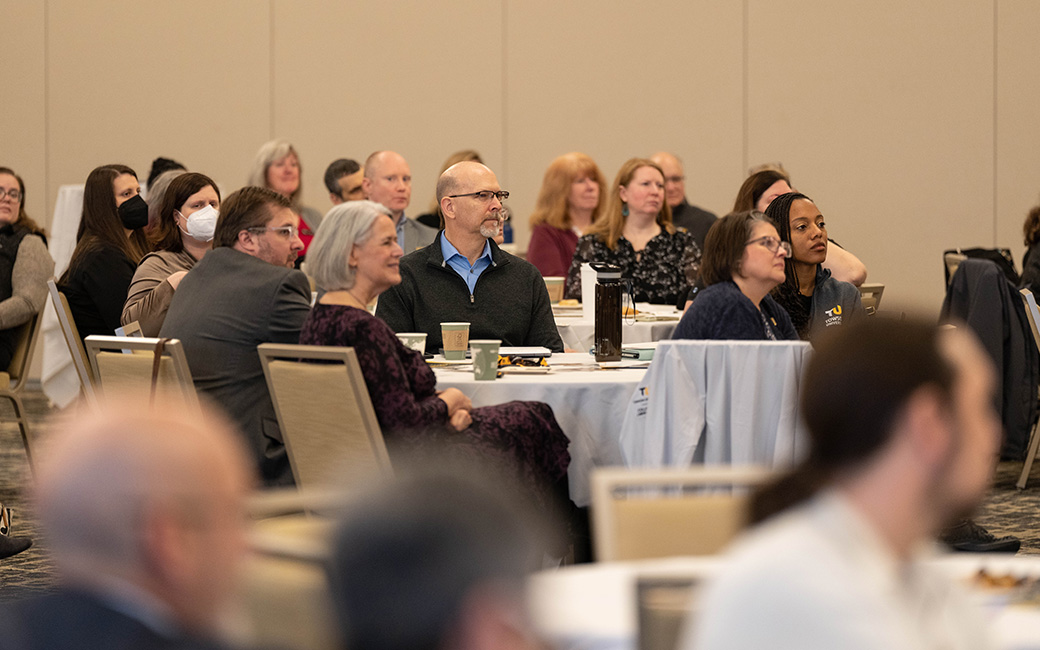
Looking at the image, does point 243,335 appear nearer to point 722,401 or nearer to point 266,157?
point 722,401

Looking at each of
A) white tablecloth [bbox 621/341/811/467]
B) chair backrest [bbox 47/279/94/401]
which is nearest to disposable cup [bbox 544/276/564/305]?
chair backrest [bbox 47/279/94/401]

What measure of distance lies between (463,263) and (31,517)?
230cm

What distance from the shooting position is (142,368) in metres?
3.63

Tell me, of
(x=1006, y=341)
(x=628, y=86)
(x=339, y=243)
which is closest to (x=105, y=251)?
(x=339, y=243)

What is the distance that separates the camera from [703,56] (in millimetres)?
9492

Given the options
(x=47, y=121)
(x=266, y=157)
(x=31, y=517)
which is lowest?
(x=31, y=517)

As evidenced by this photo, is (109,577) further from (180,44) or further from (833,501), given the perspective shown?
(180,44)

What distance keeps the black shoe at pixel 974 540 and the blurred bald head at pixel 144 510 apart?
13.4ft

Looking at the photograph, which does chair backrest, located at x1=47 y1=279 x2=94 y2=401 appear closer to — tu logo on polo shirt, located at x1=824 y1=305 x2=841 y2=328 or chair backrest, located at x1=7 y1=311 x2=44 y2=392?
chair backrest, located at x1=7 y1=311 x2=44 y2=392

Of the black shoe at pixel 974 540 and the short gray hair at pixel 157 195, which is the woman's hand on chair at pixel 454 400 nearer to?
the black shoe at pixel 974 540

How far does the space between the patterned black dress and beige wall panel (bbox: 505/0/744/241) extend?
2867 mm

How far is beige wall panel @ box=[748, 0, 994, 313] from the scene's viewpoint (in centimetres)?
917

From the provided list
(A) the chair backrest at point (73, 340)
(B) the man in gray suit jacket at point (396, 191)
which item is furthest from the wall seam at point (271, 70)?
(A) the chair backrest at point (73, 340)

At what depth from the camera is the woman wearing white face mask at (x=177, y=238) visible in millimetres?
4644
